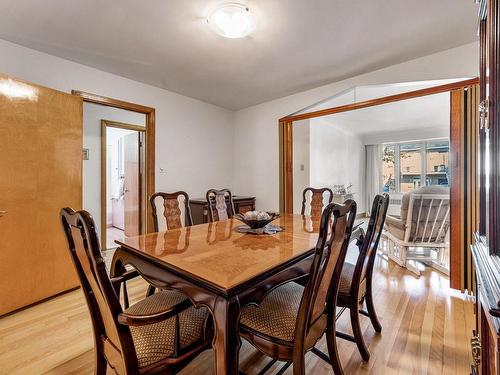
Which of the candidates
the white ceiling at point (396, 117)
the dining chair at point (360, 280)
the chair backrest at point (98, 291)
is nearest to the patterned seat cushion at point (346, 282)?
the dining chair at point (360, 280)

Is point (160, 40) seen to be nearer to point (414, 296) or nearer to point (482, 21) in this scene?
point (482, 21)

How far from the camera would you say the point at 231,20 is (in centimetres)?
185

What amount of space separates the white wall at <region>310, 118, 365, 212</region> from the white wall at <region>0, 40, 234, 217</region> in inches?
51.5

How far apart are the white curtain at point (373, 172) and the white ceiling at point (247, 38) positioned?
4771 mm

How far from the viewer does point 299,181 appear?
4266 millimetres

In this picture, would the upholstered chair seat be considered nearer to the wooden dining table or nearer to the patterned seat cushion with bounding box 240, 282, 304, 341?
the wooden dining table

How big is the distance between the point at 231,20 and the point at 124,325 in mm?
2017

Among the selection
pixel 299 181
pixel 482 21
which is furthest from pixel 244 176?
pixel 482 21

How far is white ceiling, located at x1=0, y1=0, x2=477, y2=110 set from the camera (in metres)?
1.82

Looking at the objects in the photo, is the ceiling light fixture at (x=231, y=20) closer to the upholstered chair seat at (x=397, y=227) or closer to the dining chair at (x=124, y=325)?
the dining chair at (x=124, y=325)

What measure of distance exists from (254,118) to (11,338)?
12.6 ft

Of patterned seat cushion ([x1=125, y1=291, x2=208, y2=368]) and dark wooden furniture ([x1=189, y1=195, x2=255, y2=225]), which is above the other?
dark wooden furniture ([x1=189, y1=195, x2=255, y2=225])

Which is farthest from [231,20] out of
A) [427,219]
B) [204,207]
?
[427,219]

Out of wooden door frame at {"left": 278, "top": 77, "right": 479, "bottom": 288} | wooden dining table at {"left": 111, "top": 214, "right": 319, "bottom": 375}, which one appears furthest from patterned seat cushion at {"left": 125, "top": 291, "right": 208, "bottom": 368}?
wooden door frame at {"left": 278, "top": 77, "right": 479, "bottom": 288}
